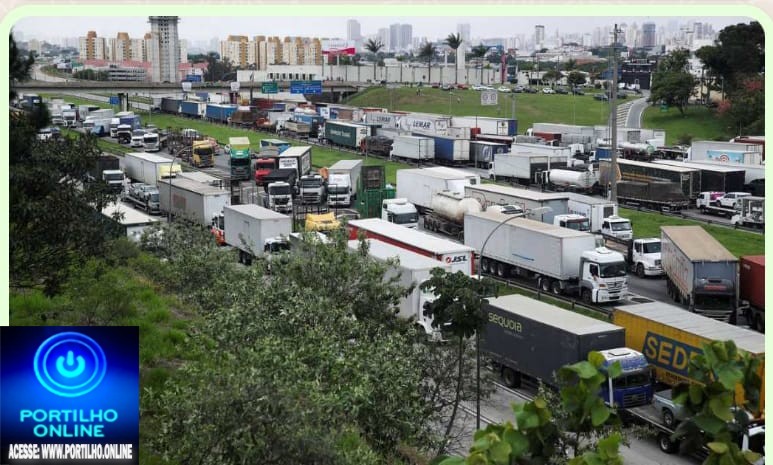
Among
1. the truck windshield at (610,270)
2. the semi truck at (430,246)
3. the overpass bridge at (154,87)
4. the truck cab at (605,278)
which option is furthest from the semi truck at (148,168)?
the truck windshield at (610,270)

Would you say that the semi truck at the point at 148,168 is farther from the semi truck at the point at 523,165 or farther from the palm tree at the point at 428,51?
the palm tree at the point at 428,51

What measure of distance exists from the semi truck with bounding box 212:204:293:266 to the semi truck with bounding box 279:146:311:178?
676 inches

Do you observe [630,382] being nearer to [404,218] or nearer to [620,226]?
[620,226]

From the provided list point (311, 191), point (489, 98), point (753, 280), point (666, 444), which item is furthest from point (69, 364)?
point (489, 98)

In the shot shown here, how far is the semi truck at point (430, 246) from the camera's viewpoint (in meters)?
26.7

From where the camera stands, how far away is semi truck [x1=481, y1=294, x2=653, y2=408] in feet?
62.6

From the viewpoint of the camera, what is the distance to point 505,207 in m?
37.4

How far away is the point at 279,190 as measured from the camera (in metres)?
45.3

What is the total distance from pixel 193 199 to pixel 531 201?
13929mm

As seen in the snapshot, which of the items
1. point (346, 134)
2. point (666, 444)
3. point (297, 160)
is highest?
point (346, 134)

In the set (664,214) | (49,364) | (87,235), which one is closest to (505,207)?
(664,214)

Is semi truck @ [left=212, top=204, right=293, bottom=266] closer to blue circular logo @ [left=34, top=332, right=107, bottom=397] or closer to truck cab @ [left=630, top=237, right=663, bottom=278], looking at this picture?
truck cab @ [left=630, top=237, right=663, bottom=278]

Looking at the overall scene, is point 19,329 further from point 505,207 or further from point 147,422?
point 505,207

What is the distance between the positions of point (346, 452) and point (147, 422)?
15.2 ft
